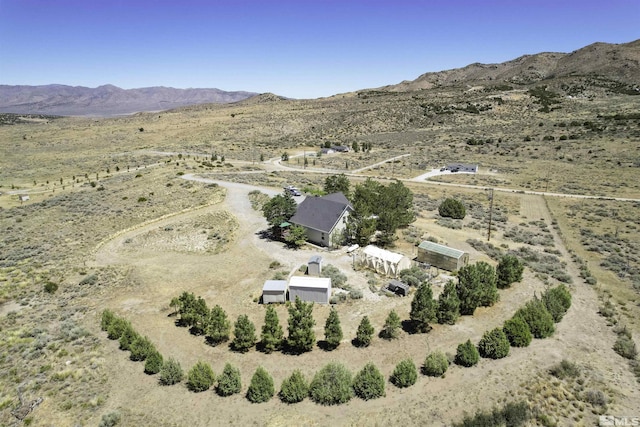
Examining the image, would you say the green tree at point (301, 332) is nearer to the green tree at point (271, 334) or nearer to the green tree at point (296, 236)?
the green tree at point (271, 334)

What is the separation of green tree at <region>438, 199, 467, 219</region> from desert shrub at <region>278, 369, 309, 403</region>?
122 ft

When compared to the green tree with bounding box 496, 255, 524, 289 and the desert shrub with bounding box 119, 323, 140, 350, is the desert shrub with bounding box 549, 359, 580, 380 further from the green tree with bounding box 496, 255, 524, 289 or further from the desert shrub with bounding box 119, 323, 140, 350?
the desert shrub with bounding box 119, 323, 140, 350

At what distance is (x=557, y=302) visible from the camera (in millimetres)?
25641

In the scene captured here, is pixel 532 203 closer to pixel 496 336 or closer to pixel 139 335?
pixel 496 336

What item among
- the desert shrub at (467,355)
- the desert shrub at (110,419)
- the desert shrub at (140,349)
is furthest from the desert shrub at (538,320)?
the desert shrub at (110,419)

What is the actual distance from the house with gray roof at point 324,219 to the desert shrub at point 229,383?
2006 centimetres

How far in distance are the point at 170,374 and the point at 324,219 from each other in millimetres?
22477

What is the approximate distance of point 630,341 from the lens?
22.6 m

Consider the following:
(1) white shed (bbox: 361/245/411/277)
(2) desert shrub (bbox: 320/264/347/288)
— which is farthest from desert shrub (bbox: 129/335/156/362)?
(1) white shed (bbox: 361/245/411/277)

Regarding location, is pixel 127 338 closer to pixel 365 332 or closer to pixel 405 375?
pixel 365 332

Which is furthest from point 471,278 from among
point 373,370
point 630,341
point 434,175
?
point 434,175

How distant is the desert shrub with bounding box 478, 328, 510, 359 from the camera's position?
2109 cm

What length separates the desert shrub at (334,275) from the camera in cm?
3092

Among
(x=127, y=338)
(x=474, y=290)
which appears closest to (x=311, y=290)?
(x=474, y=290)
